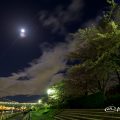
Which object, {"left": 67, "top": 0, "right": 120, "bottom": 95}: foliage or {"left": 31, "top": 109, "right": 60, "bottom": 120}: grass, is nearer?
{"left": 67, "top": 0, "right": 120, "bottom": 95}: foliage

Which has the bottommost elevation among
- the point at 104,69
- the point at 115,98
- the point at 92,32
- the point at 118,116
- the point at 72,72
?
the point at 118,116

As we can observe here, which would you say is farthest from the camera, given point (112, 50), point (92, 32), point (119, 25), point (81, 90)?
point (81, 90)

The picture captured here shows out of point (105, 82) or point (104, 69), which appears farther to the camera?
point (105, 82)

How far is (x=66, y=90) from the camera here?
42875mm

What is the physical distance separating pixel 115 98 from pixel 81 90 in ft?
77.2

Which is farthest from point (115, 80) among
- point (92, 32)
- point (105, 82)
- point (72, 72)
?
point (92, 32)

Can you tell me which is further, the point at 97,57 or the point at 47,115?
the point at 47,115

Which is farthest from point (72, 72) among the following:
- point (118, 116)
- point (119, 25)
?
point (118, 116)

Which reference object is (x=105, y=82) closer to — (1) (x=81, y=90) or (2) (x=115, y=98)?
(1) (x=81, y=90)

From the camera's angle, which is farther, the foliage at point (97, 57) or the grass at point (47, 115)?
the grass at point (47, 115)

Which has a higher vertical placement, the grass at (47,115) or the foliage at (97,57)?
the foliage at (97,57)

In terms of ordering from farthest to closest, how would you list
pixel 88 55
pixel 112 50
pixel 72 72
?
pixel 72 72 < pixel 88 55 < pixel 112 50

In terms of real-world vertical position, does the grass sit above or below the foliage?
below

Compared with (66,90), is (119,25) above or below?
above
